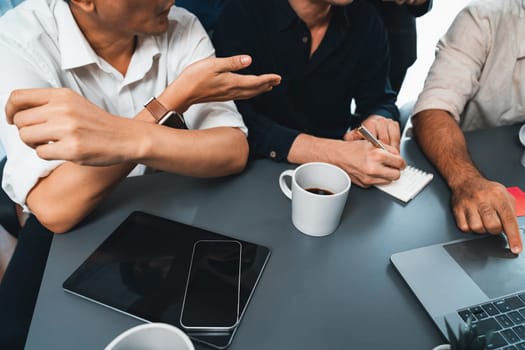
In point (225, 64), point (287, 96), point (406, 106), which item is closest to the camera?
point (225, 64)

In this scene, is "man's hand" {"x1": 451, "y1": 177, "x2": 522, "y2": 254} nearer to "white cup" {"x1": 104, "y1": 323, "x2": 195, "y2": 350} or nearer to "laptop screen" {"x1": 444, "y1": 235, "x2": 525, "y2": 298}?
"laptop screen" {"x1": 444, "y1": 235, "x2": 525, "y2": 298}

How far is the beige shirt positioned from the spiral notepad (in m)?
Answer: 0.31

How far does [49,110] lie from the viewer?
555 millimetres

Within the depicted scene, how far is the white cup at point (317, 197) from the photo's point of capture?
2.01 ft

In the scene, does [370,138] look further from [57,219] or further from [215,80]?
[57,219]

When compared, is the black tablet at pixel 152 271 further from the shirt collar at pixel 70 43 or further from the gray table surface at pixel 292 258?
the shirt collar at pixel 70 43

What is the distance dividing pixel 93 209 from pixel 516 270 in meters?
0.77

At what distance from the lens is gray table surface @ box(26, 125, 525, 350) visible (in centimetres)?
51

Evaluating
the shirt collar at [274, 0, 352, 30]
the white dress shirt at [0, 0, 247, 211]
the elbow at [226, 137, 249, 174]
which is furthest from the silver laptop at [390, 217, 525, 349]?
the shirt collar at [274, 0, 352, 30]

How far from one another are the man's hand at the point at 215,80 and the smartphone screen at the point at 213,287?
1.03 feet

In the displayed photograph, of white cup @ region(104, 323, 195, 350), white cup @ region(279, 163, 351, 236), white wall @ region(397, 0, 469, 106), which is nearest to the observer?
white cup @ region(104, 323, 195, 350)

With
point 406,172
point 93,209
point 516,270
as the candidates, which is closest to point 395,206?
point 406,172

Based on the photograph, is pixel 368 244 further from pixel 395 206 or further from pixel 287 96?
pixel 287 96

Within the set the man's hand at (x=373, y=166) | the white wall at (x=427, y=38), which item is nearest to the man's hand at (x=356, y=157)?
the man's hand at (x=373, y=166)
